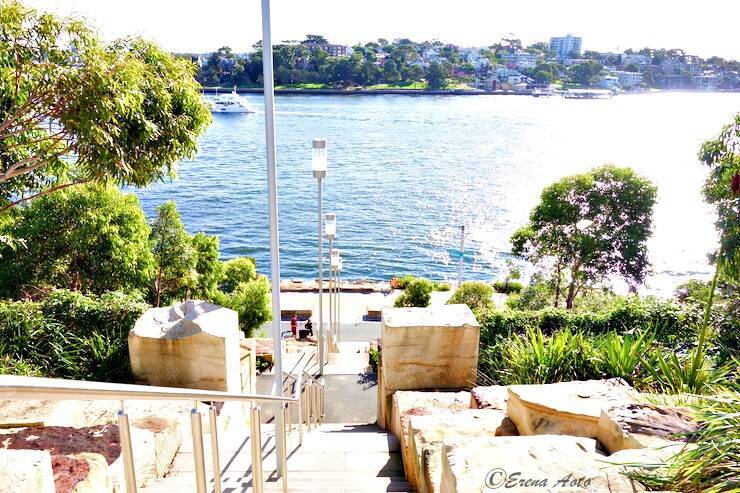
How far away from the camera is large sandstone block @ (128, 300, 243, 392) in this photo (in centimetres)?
620

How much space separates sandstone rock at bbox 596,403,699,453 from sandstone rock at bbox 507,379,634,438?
0.60 ft

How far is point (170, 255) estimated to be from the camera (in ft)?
52.1

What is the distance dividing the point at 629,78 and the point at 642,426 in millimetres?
156239

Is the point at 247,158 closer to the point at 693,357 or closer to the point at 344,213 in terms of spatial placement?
the point at 344,213

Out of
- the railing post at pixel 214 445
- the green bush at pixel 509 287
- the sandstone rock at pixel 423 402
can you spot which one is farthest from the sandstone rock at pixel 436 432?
the green bush at pixel 509 287

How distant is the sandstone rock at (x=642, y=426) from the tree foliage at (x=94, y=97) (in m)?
5.14

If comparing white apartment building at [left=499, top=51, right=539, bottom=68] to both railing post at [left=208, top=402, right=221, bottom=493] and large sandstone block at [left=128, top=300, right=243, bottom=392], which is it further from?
railing post at [left=208, top=402, right=221, bottom=493]

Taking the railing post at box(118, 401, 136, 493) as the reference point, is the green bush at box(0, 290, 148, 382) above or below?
below

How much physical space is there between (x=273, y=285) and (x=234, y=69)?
113 metres

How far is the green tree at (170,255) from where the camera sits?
1585 cm

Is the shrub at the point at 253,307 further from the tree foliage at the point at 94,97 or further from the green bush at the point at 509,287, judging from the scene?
the green bush at the point at 509,287

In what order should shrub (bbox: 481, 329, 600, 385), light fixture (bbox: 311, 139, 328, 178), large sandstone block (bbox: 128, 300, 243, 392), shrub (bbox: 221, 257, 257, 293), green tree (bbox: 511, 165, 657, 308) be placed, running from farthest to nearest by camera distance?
shrub (bbox: 221, 257, 257, 293) → green tree (bbox: 511, 165, 657, 308) → light fixture (bbox: 311, 139, 328, 178) → shrub (bbox: 481, 329, 600, 385) → large sandstone block (bbox: 128, 300, 243, 392)

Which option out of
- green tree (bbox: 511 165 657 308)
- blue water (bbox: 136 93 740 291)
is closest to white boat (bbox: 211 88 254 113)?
blue water (bbox: 136 93 740 291)

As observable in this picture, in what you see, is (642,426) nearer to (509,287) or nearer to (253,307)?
(253,307)
